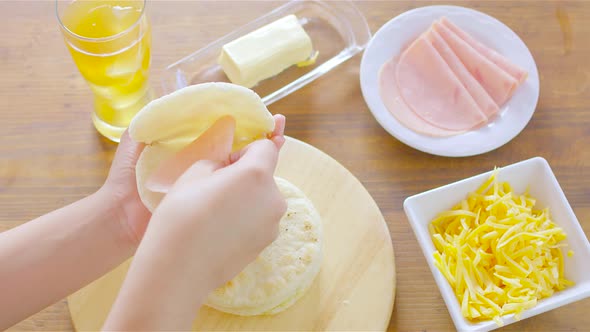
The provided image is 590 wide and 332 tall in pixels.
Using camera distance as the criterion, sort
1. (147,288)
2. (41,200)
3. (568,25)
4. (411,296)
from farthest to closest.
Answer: (568,25) → (41,200) → (411,296) → (147,288)

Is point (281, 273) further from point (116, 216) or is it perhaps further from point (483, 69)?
point (483, 69)

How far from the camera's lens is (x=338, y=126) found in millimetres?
1788

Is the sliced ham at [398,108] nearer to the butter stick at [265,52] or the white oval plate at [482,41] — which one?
the white oval plate at [482,41]

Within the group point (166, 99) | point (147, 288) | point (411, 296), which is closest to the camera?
point (147, 288)

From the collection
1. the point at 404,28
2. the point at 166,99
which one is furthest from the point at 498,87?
the point at 166,99

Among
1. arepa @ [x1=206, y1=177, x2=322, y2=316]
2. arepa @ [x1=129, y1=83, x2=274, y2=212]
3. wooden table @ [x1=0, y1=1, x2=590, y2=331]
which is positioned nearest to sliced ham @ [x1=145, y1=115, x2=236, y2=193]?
arepa @ [x1=129, y1=83, x2=274, y2=212]

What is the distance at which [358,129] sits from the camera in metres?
1.79

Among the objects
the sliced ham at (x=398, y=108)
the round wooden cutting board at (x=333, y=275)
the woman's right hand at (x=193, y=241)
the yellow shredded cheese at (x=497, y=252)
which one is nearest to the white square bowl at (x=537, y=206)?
the yellow shredded cheese at (x=497, y=252)

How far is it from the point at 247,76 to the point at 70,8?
0.51 metres

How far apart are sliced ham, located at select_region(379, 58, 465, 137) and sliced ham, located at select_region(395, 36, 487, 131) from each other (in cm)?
1

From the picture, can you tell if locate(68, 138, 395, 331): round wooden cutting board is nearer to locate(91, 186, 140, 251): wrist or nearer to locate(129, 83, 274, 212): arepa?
locate(91, 186, 140, 251): wrist

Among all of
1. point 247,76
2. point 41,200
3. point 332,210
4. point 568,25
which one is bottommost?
point 41,200

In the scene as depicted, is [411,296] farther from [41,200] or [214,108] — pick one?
[41,200]

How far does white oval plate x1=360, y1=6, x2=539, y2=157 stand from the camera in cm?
168
